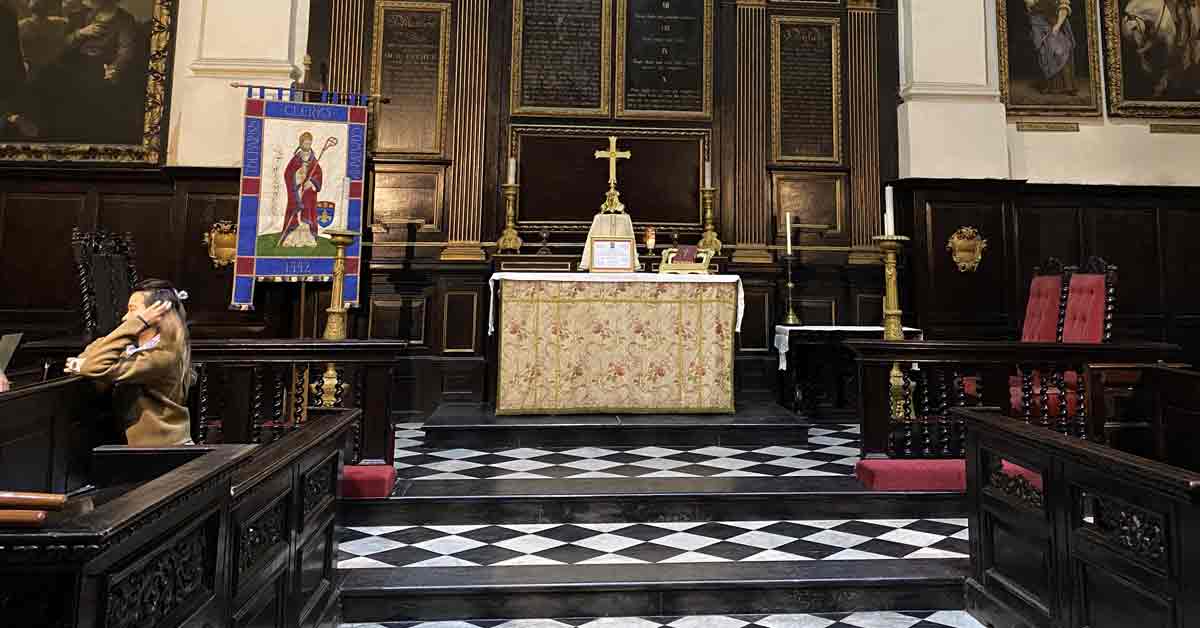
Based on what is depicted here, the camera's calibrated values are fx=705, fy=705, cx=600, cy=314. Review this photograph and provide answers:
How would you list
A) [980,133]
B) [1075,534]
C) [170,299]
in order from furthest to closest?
[980,133], [170,299], [1075,534]

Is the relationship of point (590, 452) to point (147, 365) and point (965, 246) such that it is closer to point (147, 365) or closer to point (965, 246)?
point (147, 365)

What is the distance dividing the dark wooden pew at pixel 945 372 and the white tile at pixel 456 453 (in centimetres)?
281

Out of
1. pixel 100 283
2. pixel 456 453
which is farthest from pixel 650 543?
pixel 100 283

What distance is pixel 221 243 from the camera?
6711mm

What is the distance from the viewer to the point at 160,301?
9.21ft

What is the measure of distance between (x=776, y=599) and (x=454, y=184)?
5.68 m

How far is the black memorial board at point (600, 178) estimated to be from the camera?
7.74 m

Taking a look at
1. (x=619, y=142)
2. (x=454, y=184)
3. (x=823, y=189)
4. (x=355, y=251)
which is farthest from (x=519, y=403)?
(x=823, y=189)

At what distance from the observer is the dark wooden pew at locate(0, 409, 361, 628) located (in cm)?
123

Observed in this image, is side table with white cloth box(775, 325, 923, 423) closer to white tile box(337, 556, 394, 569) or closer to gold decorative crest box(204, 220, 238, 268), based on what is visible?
white tile box(337, 556, 394, 569)

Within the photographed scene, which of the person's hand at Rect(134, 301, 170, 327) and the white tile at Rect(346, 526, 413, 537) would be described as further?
the white tile at Rect(346, 526, 413, 537)

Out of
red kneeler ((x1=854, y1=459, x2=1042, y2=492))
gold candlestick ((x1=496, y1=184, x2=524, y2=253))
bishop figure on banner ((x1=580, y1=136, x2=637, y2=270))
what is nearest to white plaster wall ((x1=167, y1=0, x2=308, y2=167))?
gold candlestick ((x1=496, y1=184, x2=524, y2=253))

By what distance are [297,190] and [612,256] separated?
3056 millimetres

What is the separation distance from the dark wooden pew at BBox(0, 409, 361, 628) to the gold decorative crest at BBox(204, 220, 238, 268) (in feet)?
14.1
